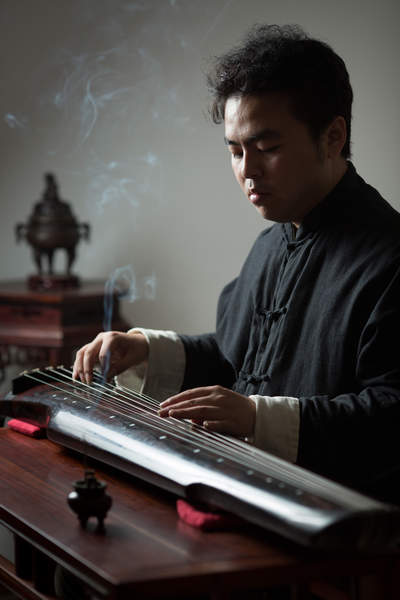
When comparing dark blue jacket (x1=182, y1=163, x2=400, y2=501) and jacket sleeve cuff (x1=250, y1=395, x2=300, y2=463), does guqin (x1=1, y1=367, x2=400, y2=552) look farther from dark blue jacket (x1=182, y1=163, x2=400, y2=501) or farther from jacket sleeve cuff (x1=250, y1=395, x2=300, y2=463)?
dark blue jacket (x1=182, y1=163, x2=400, y2=501)

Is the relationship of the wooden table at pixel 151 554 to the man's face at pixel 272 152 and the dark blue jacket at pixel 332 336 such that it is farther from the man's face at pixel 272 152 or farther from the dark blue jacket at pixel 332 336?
the man's face at pixel 272 152

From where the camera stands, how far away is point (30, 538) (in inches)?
42.7

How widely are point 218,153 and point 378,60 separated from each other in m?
1.17

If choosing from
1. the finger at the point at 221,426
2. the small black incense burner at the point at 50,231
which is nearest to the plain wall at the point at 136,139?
the small black incense burner at the point at 50,231

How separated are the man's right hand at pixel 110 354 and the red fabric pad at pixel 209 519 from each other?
2.20ft

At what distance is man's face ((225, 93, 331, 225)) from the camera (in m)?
1.55

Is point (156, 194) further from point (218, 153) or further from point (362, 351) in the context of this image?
point (362, 351)

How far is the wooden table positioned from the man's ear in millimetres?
796

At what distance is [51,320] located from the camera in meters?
3.66

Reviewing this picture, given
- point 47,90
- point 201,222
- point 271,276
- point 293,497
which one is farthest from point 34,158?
point 293,497

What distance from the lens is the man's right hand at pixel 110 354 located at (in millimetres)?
1720

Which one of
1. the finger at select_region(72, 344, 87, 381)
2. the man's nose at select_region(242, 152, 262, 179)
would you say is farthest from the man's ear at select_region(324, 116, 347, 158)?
the finger at select_region(72, 344, 87, 381)

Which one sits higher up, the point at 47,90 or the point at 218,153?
the point at 47,90

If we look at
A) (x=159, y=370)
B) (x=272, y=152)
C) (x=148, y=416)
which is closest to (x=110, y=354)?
(x=159, y=370)
